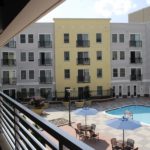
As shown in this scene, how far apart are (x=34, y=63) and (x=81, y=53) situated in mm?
4973

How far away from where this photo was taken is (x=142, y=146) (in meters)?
12.6

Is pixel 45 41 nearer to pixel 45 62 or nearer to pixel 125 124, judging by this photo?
pixel 45 62

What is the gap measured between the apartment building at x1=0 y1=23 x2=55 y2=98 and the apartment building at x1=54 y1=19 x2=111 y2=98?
0.82m

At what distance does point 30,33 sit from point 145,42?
491 inches

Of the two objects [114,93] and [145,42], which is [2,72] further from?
[145,42]

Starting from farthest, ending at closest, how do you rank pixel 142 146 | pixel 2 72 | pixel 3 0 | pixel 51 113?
pixel 2 72
pixel 51 113
pixel 142 146
pixel 3 0

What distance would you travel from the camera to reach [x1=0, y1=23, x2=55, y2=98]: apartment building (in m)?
27.3

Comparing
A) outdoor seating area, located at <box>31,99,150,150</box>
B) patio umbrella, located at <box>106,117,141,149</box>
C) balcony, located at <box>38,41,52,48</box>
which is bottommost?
outdoor seating area, located at <box>31,99,150,150</box>

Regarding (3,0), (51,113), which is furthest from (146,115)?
(3,0)

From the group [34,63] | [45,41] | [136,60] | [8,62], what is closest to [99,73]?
[136,60]

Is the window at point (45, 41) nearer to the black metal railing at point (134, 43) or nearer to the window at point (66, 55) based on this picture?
the window at point (66, 55)

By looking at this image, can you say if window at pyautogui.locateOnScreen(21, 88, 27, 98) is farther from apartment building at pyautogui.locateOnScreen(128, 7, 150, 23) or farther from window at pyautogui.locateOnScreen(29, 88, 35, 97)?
apartment building at pyautogui.locateOnScreen(128, 7, 150, 23)

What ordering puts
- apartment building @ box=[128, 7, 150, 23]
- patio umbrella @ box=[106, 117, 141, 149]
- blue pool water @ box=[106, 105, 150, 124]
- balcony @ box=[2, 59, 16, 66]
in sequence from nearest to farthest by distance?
1. patio umbrella @ box=[106, 117, 141, 149]
2. blue pool water @ box=[106, 105, 150, 124]
3. balcony @ box=[2, 59, 16, 66]
4. apartment building @ box=[128, 7, 150, 23]

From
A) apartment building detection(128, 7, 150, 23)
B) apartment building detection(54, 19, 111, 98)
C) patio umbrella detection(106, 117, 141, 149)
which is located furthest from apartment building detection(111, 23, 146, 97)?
patio umbrella detection(106, 117, 141, 149)
